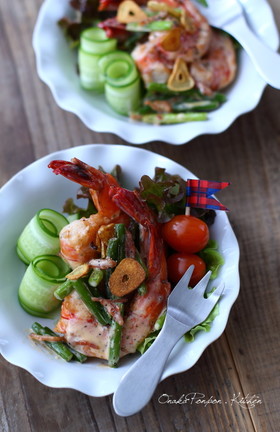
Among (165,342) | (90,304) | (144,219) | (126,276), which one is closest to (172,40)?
(144,219)

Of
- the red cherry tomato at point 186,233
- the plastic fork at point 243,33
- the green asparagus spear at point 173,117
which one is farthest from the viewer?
the green asparagus spear at point 173,117

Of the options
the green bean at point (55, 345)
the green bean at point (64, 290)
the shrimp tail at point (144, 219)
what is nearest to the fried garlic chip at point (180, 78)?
the shrimp tail at point (144, 219)

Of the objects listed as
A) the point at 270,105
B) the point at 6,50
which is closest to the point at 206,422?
the point at 270,105

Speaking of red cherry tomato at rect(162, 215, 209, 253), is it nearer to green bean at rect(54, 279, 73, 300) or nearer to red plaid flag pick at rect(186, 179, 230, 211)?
red plaid flag pick at rect(186, 179, 230, 211)

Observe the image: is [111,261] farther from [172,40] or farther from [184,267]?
[172,40]

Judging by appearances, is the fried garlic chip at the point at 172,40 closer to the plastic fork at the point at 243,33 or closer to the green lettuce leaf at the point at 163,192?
the plastic fork at the point at 243,33

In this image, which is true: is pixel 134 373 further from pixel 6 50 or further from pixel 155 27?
pixel 6 50
